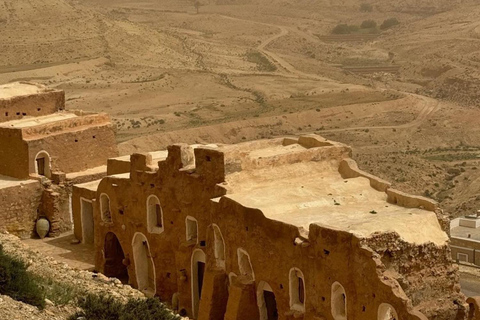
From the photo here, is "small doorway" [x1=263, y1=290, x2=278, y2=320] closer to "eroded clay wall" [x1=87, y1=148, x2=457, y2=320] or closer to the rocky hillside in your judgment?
"eroded clay wall" [x1=87, y1=148, x2=457, y2=320]

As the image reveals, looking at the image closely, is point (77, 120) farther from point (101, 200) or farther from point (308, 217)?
point (308, 217)

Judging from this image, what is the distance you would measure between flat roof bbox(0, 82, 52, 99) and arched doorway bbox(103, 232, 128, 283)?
914 centimetres

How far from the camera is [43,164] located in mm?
37125

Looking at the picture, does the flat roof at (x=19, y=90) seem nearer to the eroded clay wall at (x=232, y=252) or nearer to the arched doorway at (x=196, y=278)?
the eroded clay wall at (x=232, y=252)

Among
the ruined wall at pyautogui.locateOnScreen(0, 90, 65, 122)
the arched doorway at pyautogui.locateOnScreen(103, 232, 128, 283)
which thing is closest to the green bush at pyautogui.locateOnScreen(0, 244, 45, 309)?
the arched doorway at pyautogui.locateOnScreen(103, 232, 128, 283)

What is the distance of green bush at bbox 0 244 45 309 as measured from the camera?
19.8 metres

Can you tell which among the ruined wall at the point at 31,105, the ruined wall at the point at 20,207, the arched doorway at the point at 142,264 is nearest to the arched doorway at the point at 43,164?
the ruined wall at the point at 20,207

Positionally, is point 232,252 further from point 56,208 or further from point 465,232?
point 465,232

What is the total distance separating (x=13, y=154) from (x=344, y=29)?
97.6 metres

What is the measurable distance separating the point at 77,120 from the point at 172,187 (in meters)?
9.11

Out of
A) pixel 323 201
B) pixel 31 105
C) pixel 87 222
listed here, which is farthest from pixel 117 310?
pixel 31 105

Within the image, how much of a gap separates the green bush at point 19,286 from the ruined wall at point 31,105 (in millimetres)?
18797

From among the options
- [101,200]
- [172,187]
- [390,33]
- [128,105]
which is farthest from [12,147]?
[390,33]

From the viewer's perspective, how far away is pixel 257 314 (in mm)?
26531
